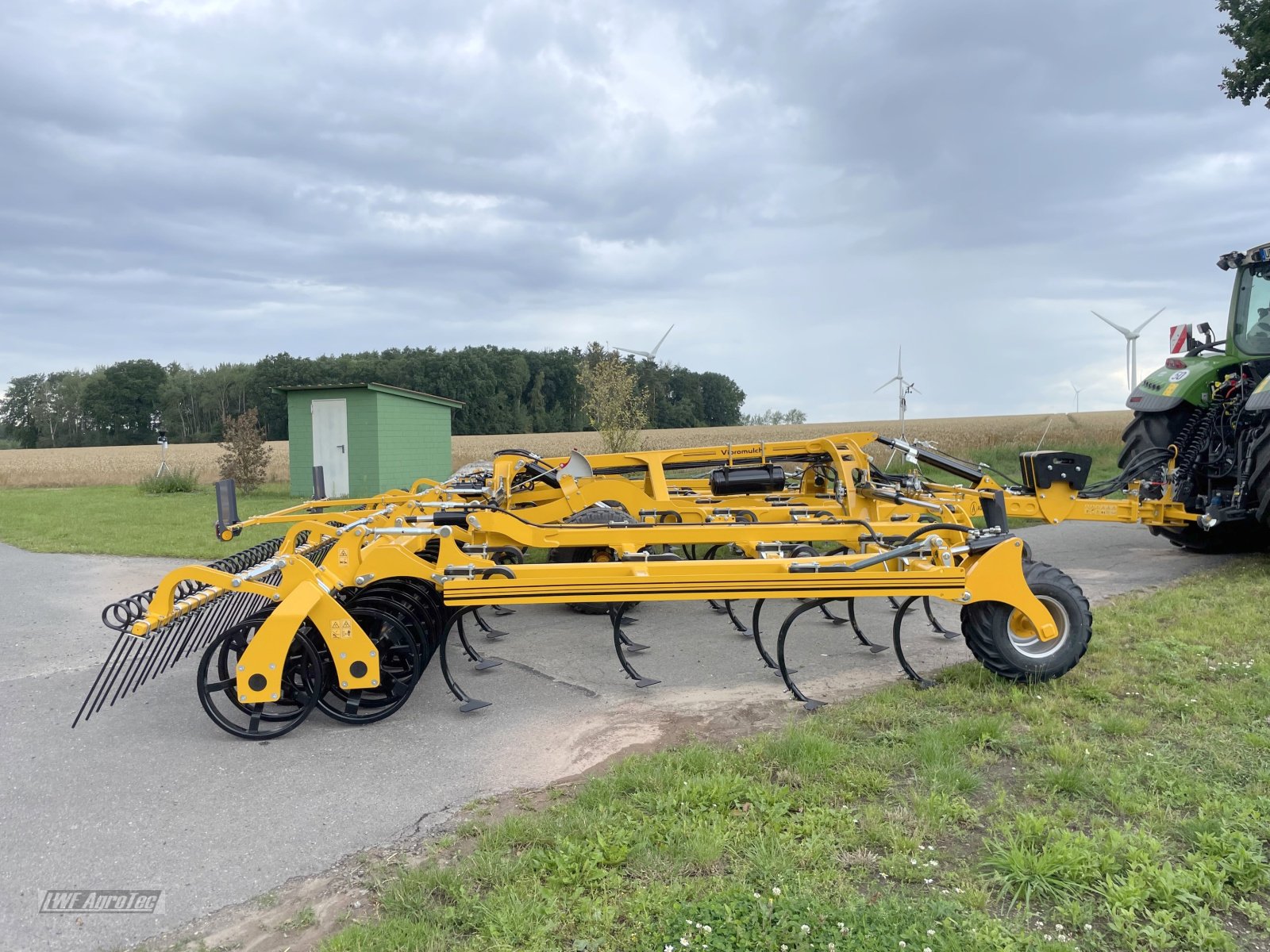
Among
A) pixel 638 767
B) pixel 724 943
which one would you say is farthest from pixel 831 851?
pixel 638 767

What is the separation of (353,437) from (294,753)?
1409cm

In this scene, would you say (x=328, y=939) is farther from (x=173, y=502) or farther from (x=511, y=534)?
(x=173, y=502)

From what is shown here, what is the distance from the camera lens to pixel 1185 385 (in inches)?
330

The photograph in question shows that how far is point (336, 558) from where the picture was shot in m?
4.60

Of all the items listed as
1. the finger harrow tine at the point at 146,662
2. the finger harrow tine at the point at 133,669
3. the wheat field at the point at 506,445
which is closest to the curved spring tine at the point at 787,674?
the finger harrow tine at the point at 146,662

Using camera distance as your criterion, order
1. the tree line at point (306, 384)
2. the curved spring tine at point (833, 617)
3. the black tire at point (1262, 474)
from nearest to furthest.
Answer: the curved spring tine at point (833, 617), the black tire at point (1262, 474), the tree line at point (306, 384)

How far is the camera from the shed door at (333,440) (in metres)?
17.5

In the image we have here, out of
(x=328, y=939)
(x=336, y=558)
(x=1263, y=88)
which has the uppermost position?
(x=1263, y=88)

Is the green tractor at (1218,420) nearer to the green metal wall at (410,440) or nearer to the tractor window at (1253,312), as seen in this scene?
the tractor window at (1253,312)

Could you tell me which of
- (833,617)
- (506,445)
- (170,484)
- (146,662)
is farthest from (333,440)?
(506,445)

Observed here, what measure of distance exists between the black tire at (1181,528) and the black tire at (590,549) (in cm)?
561

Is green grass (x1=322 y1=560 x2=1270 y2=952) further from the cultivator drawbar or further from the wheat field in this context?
the wheat field

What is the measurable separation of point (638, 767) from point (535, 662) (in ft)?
6.81

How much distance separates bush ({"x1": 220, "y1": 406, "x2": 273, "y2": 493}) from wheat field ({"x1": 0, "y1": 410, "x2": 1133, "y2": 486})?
13.8 ft
